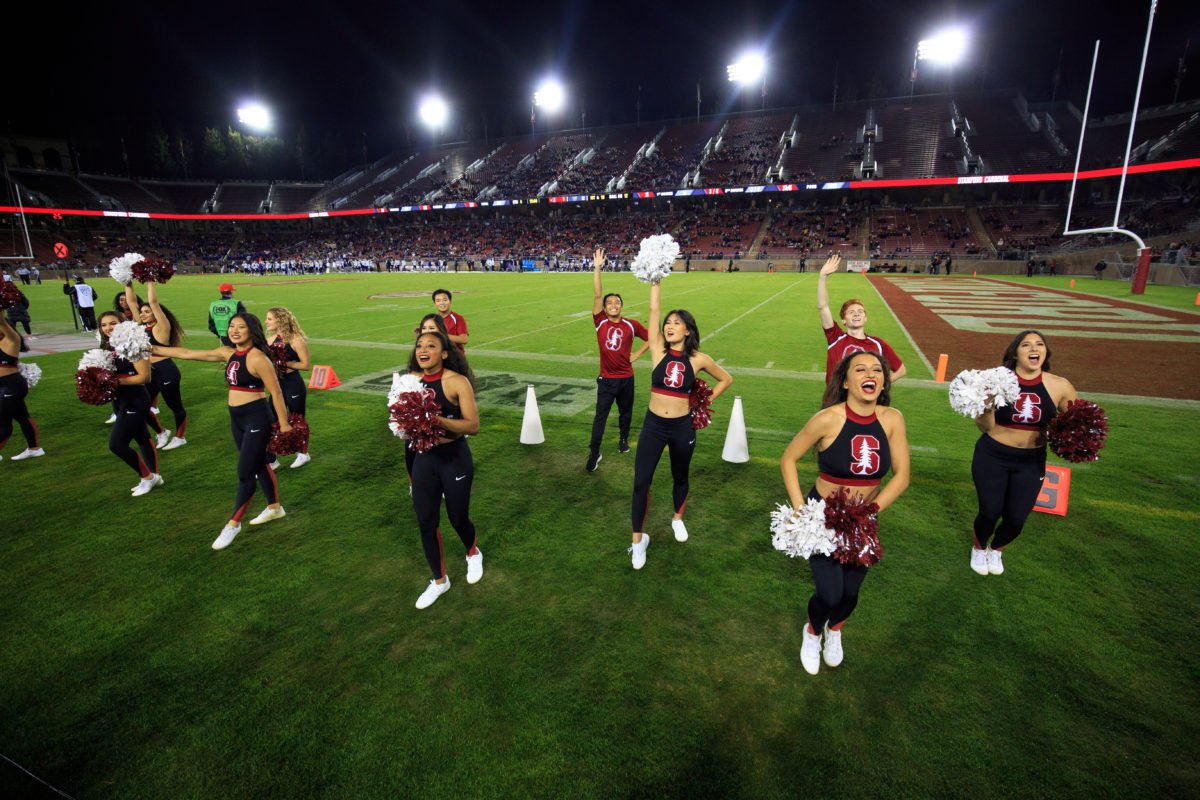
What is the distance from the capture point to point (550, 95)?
86.5 metres

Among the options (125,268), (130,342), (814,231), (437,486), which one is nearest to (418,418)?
(437,486)

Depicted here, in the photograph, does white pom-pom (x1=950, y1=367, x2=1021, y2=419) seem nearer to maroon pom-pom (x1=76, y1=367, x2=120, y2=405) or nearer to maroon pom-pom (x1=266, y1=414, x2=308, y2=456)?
maroon pom-pom (x1=266, y1=414, x2=308, y2=456)

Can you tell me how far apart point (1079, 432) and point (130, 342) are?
831 cm

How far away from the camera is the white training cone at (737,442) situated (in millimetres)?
6844

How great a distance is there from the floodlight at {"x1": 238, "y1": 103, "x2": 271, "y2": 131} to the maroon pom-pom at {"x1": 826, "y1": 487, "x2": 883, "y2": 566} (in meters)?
112

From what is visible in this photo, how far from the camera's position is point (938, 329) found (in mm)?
16156

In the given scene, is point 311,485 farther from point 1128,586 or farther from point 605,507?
point 1128,586

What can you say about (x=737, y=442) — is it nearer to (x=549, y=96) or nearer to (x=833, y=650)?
(x=833, y=650)

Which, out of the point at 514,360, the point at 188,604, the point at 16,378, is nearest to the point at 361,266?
the point at 514,360

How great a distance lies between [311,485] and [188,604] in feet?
7.32

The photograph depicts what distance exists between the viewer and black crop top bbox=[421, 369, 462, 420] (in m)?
3.91

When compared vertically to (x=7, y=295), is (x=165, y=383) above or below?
below

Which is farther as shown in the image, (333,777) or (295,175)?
(295,175)

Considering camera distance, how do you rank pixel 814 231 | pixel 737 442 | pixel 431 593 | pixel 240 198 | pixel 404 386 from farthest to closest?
pixel 240 198, pixel 814 231, pixel 737 442, pixel 431 593, pixel 404 386
